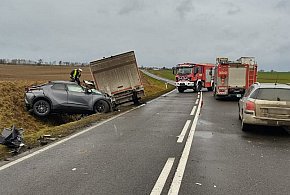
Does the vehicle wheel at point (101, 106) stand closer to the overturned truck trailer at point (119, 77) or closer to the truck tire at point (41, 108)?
the truck tire at point (41, 108)

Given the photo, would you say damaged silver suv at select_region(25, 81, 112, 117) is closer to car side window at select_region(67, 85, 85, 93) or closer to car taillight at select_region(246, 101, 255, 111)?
car side window at select_region(67, 85, 85, 93)

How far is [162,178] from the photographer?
6.18 meters

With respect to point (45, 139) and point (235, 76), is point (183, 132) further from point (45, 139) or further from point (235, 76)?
point (235, 76)

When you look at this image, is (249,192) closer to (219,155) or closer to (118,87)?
(219,155)

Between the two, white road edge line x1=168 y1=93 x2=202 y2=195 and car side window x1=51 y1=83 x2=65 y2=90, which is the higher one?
car side window x1=51 y1=83 x2=65 y2=90

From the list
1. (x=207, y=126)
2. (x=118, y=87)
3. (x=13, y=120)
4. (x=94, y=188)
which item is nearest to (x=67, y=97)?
(x=13, y=120)

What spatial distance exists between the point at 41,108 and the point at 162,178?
11.8 metres

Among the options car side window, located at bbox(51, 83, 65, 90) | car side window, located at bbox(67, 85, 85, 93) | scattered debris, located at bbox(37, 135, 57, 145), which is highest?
car side window, located at bbox(51, 83, 65, 90)

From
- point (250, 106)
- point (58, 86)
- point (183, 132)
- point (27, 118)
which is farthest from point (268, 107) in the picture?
point (27, 118)

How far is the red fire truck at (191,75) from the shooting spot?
122 ft

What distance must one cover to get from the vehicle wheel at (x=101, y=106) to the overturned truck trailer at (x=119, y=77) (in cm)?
275

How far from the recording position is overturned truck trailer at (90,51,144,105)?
20.7m

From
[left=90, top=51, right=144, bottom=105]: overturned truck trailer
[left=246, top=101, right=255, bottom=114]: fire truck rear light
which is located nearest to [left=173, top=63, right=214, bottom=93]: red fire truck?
[left=90, top=51, right=144, bottom=105]: overturned truck trailer

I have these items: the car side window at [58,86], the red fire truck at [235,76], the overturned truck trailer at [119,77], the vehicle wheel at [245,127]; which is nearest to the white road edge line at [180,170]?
the vehicle wheel at [245,127]
